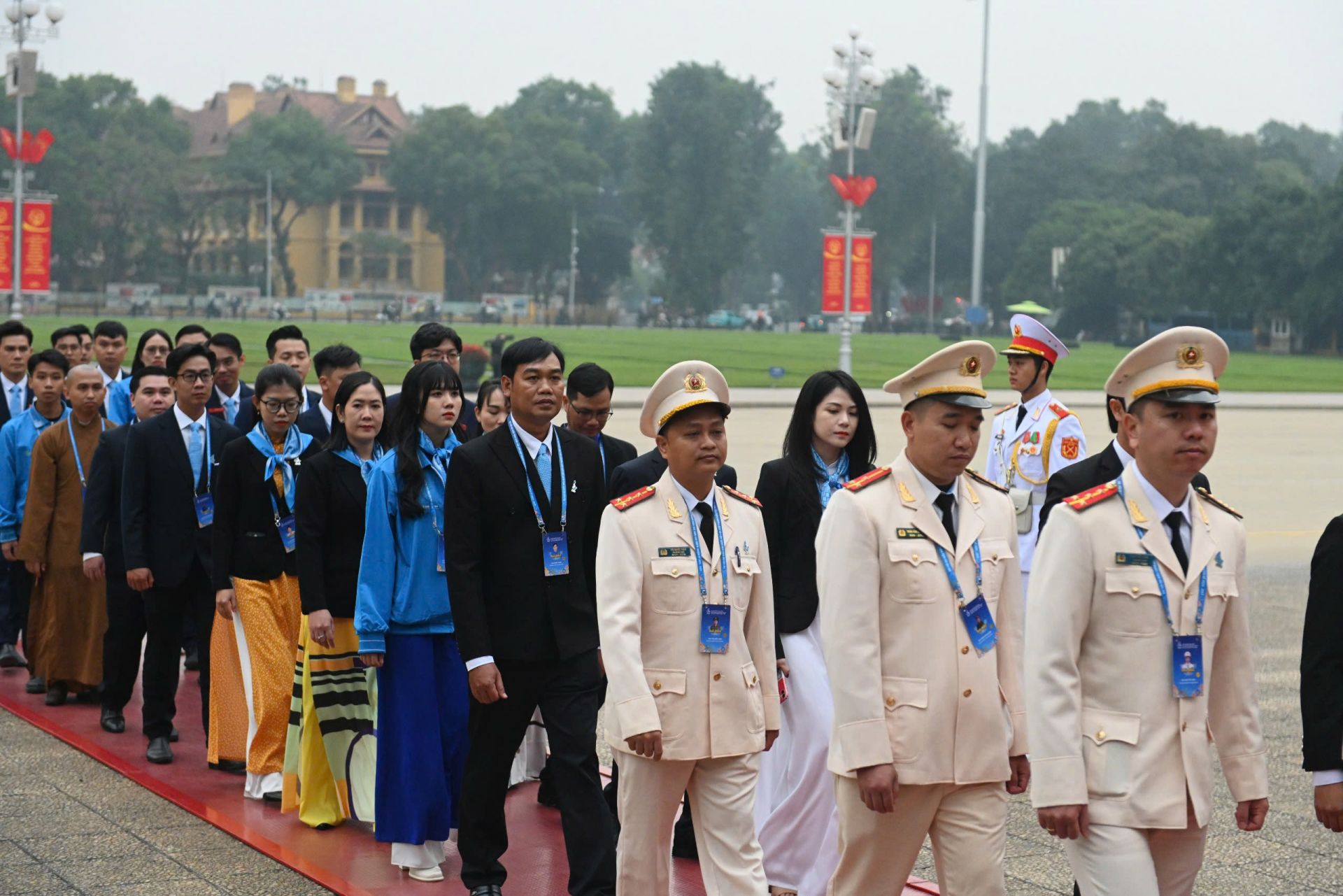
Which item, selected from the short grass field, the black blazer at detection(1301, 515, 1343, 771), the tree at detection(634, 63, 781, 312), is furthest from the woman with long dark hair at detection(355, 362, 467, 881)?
the tree at detection(634, 63, 781, 312)

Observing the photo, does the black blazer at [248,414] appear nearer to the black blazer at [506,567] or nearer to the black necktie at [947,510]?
the black blazer at [506,567]

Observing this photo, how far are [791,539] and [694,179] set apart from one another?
335 feet

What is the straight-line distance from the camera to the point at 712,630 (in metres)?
4.26

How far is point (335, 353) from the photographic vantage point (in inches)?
287

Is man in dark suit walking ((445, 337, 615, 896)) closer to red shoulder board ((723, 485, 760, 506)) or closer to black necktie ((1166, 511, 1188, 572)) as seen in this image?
red shoulder board ((723, 485, 760, 506))

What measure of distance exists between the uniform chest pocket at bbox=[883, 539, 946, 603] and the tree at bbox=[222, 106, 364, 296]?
318ft

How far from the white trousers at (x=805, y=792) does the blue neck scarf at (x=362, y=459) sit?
1872mm

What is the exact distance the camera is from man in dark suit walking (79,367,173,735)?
7727 mm

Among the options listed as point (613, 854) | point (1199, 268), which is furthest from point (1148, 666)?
point (1199, 268)

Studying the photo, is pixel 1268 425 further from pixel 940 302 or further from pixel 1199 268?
pixel 940 302

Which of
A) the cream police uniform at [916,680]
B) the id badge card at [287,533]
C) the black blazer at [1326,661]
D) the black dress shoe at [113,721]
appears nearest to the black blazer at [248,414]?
the id badge card at [287,533]

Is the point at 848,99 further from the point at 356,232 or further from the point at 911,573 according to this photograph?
the point at 356,232

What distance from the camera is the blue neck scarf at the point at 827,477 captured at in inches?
206

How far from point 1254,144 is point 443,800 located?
9971 centimetres
